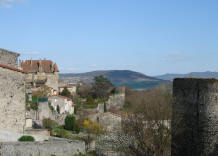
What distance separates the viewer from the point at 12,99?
1864cm

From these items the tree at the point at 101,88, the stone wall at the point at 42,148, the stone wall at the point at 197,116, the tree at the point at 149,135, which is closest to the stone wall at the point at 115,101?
the tree at the point at 101,88

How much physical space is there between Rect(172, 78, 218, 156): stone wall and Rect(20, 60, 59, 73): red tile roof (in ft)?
168

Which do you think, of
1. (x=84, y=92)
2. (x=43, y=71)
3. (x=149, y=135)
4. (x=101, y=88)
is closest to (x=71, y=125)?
(x=149, y=135)

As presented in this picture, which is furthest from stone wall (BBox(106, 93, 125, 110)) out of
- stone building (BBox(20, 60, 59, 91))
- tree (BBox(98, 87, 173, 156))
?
tree (BBox(98, 87, 173, 156))

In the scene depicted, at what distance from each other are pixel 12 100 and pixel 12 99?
0.17 ft

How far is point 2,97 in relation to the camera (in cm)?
1778

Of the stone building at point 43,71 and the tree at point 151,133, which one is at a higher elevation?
the stone building at point 43,71

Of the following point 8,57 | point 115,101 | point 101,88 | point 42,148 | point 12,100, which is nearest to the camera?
point 42,148

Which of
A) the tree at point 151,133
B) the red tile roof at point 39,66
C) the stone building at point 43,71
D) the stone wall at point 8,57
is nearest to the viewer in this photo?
the tree at point 151,133

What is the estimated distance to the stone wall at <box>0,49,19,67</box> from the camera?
2023 centimetres

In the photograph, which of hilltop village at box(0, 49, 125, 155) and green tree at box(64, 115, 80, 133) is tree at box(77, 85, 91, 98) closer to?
hilltop village at box(0, 49, 125, 155)

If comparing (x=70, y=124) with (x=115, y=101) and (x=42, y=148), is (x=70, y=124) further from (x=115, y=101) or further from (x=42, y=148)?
(x=115, y=101)

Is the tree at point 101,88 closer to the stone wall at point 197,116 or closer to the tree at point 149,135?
the tree at point 149,135

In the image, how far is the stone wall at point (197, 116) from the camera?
1234cm
